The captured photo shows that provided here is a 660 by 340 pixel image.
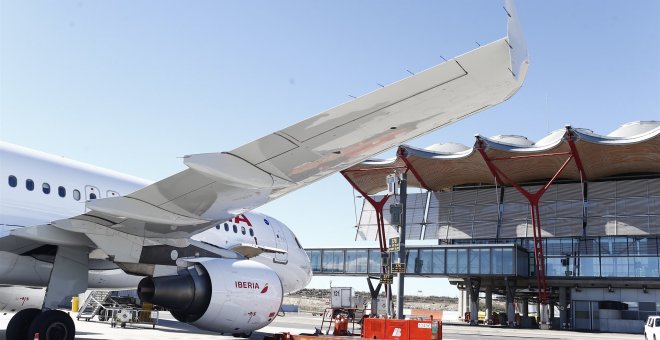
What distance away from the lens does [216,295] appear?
1050cm

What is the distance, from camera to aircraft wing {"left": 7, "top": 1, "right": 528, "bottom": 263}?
6.34 m

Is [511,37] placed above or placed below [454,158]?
below

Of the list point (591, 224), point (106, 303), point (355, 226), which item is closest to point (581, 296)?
point (591, 224)

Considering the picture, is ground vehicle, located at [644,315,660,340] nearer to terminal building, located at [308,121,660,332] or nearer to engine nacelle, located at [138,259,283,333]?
engine nacelle, located at [138,259,283,333]

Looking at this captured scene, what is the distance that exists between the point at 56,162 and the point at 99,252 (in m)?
1.73

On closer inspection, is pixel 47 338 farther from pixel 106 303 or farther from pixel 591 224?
pixel 591 224

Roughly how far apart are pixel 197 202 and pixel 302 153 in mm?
1977

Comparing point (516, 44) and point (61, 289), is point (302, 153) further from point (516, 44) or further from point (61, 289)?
point (61, 289)

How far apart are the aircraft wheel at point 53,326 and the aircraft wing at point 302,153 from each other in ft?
4.47

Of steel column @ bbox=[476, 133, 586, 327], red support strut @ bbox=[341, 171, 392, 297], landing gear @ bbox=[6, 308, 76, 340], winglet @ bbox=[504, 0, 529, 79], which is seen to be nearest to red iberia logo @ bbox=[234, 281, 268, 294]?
landing gear @ bbox=[6, 308, 76, 340]

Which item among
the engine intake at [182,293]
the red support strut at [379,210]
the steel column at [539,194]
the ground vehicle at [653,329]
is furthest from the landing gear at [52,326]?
the red support strut at [379,210]

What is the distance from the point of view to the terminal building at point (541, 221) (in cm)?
4369

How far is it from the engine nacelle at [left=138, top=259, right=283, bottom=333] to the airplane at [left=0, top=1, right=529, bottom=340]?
17mm

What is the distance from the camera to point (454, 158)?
4809 centimetres
